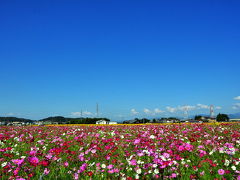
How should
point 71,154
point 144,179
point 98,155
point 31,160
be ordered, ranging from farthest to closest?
point 71,154 < point 98,155 < point 31,160 < point 144,179

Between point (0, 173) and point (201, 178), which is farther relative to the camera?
point (0, 173)

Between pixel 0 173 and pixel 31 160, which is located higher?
pixel 31 160

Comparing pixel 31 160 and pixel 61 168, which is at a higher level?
pixel 31 160

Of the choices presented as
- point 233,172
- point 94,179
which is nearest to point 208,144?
point 233,172

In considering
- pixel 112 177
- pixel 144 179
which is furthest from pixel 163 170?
pixel 112 177

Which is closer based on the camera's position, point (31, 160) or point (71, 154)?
point (31, 160)

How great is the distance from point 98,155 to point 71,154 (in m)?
0.85

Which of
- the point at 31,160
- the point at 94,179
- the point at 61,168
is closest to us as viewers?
the point at 94,179

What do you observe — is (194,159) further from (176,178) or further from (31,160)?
(31,160)

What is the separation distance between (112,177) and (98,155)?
5.45ft

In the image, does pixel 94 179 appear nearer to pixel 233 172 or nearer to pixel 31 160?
pixel 31 160

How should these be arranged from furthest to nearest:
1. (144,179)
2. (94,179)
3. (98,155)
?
(98,155), (94,179), (144,179)

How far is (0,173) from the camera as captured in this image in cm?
385

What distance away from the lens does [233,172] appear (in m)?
3.64
